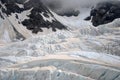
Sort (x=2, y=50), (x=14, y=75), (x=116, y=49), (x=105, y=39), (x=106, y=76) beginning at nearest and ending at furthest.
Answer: (x=106, y=76) → (x=14, y=75) → (x=116, y=49) → (x=105, y=39) → (x=2, y=50)

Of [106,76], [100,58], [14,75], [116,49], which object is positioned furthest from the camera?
[116,49]

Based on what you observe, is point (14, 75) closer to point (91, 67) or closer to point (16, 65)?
point (16, 65)

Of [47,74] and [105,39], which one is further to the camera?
[105,39]

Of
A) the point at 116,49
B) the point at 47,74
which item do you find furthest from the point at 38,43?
the point at 47,74

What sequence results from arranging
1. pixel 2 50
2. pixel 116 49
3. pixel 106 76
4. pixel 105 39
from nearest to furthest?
pixel 106 76, pixel 116 49, pixel 105 39, pixel 2 50

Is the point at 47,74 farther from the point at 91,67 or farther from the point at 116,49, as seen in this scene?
the point at 116,49

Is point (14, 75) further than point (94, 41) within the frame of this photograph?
No

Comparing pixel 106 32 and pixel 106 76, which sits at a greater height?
pixel 106 32

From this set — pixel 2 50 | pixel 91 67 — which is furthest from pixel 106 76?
pixel 2 50

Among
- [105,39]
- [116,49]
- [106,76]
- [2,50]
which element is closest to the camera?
[106,76]
